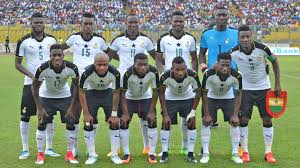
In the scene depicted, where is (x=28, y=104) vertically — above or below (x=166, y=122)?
above

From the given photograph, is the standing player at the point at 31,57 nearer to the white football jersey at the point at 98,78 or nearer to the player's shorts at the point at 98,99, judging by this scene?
the player's shorts at the point at 98,99

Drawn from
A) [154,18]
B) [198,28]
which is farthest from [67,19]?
[198,28]

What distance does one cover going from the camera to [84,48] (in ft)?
32.2

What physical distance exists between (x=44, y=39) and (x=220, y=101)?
Result: 369 cm

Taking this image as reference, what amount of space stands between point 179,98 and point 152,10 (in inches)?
1954

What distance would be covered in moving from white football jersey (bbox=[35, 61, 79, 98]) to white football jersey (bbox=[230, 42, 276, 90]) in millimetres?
3103

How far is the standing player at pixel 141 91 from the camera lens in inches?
354

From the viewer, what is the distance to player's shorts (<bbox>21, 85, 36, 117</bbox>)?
948 cm

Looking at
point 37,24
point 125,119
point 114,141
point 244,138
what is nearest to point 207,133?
point 244,138

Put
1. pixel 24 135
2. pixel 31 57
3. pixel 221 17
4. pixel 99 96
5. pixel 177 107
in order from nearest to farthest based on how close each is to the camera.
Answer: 1. pixel 99 96
2. pixel 177 107
3. pixel 24 135
4. pixel 31 57
5. pixel 221 17

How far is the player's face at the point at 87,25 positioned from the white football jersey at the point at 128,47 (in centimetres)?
59

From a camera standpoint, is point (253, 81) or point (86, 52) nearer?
point (253, 81)

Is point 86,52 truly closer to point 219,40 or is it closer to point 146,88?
point 146,88


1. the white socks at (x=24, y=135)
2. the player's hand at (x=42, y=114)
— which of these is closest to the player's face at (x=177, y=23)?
the player's hand at (x=42, y=114)
